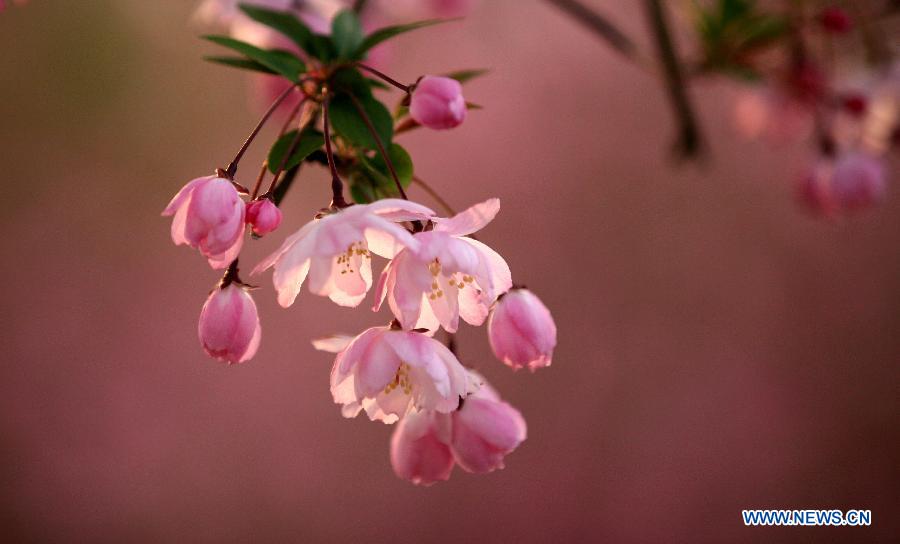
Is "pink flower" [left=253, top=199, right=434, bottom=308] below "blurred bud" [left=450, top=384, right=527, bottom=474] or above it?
above

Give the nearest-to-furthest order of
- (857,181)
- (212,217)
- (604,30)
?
1. (212,217)
2. (604,30)
3. (857,181)

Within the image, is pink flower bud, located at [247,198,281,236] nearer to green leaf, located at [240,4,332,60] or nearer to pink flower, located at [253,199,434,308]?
pink flower, located at [253,199,434,308]

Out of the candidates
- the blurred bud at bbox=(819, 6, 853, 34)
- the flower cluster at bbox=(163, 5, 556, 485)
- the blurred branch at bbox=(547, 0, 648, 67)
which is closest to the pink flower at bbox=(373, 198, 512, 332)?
the flower cluster at bbox=(163, 5, 556, 485)

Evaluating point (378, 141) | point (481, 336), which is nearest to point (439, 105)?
point (378, 141)

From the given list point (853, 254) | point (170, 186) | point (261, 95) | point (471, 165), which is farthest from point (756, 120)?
point (170, 186)

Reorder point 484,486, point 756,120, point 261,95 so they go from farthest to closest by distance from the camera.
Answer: point 484,486, point 756,120, point 261,95

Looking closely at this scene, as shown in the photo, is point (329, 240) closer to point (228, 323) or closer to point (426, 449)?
point (228, 323)

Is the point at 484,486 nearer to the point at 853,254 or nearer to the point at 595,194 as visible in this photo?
the point at 595,194
